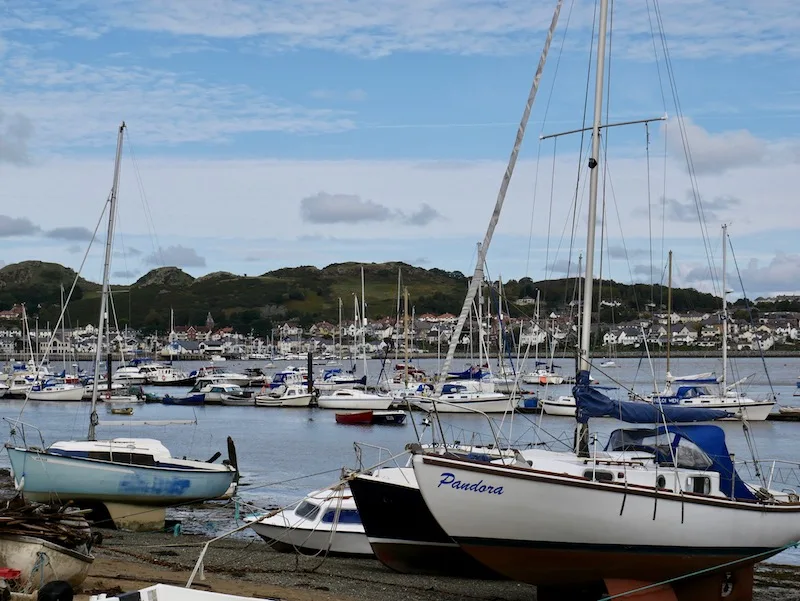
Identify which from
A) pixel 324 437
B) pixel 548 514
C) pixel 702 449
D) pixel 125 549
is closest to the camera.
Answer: pixel 548 514

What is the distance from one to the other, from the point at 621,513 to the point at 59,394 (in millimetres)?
81077

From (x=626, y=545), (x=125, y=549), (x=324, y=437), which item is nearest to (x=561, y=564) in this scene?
(x=626, y=545)

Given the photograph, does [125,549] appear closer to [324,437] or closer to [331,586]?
[331,586]

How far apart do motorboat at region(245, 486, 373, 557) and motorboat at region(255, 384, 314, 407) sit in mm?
59529

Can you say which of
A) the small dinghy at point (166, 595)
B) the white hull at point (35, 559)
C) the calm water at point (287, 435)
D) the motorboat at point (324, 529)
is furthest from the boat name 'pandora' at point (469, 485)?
the calm water at point (287, 435)

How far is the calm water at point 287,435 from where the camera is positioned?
43.5 meters

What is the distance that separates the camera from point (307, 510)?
24.7m

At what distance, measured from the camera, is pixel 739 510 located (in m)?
19.3

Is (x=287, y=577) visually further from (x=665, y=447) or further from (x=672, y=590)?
(x=665, y=447)

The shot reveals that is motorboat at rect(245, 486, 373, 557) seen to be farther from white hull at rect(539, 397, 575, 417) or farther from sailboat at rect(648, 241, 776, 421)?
white hull at rect(539, 397, 575, 417)

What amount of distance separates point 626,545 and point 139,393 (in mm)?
Answer: 76181

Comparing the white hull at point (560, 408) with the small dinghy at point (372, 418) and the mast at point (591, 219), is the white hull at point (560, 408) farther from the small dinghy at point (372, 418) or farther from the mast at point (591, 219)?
the mast at point (591, 219)

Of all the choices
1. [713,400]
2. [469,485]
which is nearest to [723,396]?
[713,400]

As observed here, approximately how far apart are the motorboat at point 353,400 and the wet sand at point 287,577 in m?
49.9
